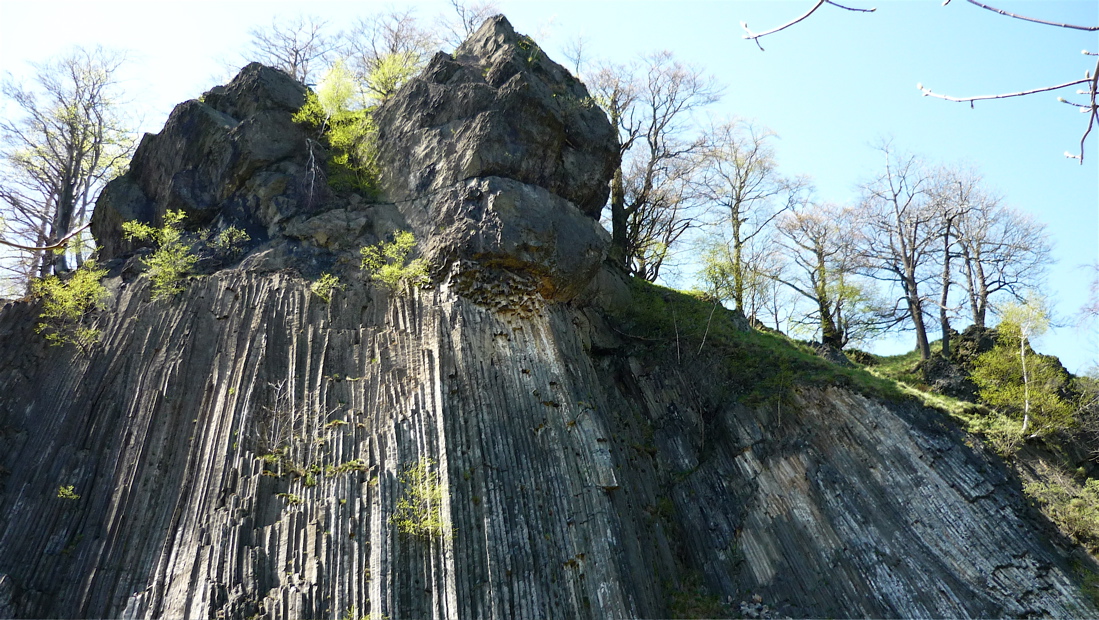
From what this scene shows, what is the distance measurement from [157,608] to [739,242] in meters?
18.5

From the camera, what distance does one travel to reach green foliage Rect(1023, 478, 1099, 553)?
39.3ft

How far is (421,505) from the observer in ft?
36.6

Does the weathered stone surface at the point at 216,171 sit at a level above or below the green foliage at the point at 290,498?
above

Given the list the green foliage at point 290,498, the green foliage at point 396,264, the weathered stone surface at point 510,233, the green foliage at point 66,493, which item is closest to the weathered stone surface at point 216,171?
the green foliage at point 396,264

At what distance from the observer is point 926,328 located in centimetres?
2066

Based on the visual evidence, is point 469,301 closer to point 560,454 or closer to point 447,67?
point 560,454

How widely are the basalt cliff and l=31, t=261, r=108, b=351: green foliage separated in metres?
0.29

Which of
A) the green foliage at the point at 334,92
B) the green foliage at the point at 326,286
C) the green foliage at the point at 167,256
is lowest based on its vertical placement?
the green foliage at the point at 326,286

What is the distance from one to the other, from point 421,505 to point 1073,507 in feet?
37.0

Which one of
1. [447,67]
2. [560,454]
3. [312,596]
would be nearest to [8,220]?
[447,67]

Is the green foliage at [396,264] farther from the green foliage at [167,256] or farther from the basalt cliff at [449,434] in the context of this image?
the green foliage at [167,256]

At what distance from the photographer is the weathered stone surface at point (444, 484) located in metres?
10.7

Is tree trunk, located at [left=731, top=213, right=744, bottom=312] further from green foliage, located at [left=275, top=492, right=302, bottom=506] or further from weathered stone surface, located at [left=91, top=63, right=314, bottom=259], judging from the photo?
green foliage, located at [left=275, top=492, right=302, bottom=506]

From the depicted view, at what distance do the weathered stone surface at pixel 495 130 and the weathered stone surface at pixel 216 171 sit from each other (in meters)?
2.25
